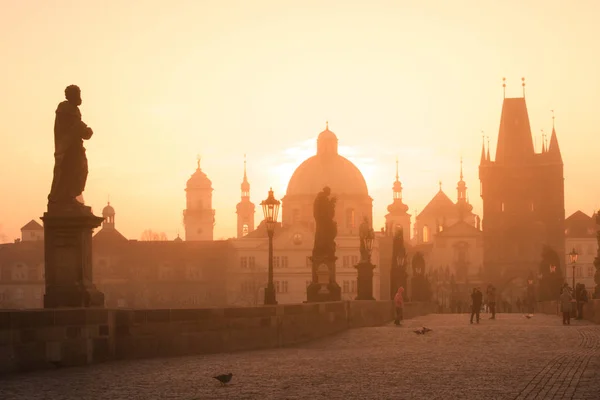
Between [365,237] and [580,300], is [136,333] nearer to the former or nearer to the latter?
[365,237]

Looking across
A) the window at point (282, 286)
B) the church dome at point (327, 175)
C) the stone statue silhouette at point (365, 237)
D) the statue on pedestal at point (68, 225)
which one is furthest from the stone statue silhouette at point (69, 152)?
the church dome at point (327, 175)

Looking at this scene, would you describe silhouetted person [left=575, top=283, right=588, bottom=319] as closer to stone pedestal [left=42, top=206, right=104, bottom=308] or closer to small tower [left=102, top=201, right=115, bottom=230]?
stone pedestal [left=42, top=206, right=104, bottom=308]

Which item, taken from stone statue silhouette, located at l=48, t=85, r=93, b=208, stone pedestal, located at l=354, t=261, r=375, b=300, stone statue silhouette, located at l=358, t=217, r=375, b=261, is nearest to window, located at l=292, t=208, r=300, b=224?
stone statue silhouette, located at l=358, t=217, r=375, b=261

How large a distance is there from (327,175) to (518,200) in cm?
2614

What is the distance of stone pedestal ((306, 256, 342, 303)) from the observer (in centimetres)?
4266

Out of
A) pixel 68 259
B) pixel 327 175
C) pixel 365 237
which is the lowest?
pixel 68 259

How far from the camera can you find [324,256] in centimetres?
4397

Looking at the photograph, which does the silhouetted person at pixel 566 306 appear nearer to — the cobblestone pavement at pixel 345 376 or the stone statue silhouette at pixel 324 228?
the stone statue silhouette at pixel 324 228

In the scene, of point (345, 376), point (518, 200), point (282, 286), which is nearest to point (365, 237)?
point (345, 376)

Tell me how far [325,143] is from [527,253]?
32592 mm

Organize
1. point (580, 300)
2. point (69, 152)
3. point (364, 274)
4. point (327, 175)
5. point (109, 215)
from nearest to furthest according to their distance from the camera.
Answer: point (69, 152)
point (364, 274)
point (580, 300)
point (327, 175)
point (109, 215)

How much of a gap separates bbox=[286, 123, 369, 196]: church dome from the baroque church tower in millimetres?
18771

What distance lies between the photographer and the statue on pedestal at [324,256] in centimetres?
4275

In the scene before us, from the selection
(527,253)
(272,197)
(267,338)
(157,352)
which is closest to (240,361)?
(157,352)
